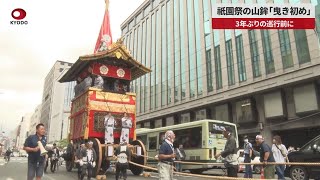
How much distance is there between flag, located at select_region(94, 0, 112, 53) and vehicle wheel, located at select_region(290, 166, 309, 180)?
11.0m

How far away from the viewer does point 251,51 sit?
31000mm

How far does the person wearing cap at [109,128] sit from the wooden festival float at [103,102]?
12.8 inches

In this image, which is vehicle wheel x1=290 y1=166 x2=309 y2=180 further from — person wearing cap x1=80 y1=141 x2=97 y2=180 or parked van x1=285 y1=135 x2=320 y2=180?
person wearing cap x1=80 y1=141 x2=97 y2=180

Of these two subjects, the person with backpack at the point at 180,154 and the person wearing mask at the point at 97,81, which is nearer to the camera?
the person wearing mask at the point at 97,81

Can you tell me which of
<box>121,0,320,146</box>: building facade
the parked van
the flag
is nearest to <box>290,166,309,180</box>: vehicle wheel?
the parked van

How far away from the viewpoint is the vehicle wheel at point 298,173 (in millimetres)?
12773

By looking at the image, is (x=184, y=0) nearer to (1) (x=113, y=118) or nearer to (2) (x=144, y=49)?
(2) (x=144, y=49)

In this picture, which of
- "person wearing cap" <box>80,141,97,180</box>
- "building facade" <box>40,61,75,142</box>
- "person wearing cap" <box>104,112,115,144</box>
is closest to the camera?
"person wearing cap" <box>80,141,97,180</box>

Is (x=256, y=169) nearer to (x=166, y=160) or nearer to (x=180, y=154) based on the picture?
(x=180, y=154)

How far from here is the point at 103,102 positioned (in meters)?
15.6

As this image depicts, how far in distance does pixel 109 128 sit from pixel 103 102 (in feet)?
4.41

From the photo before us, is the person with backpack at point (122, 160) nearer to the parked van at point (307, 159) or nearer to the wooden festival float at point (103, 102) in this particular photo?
the wooden festival float at point (103, 102)

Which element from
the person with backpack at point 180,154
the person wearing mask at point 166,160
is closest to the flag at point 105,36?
the person with backpack at point 180,154

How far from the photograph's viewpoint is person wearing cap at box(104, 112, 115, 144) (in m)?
15.0
